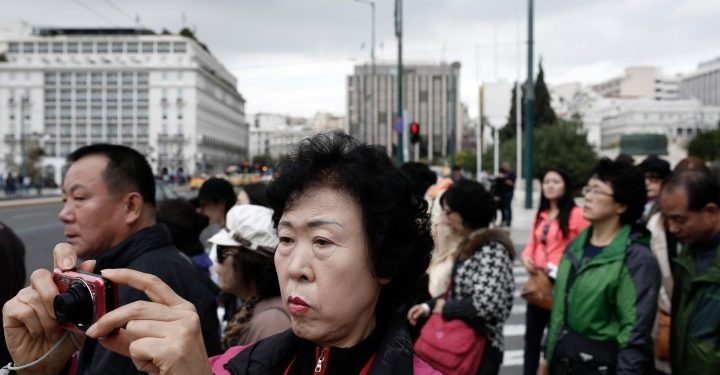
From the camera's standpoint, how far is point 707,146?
59.9 m

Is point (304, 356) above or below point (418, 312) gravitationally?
above

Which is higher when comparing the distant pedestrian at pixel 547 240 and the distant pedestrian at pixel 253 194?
the distant pedestrian at pixel 253 194

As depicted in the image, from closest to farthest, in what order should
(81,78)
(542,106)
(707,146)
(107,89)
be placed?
(707,146) < (542,106) < (81,78) < (107,89)

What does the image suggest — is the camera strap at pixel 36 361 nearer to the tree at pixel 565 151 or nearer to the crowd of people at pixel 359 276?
the crowd of people at pixel 359 276

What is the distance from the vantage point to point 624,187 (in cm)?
385

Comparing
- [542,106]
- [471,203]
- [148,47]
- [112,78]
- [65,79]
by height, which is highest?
[148,47]

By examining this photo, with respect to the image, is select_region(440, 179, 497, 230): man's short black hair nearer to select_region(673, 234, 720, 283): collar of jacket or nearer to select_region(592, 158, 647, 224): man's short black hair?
select_region(592, 158, 647, 224): man's short black hair

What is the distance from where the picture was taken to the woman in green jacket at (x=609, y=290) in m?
3.41

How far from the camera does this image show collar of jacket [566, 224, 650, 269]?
142 inches

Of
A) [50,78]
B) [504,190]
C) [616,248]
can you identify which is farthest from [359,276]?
[50,78]

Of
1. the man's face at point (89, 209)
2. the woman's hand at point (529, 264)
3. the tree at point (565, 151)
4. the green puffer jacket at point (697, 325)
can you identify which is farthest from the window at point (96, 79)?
the green puffer jacket at point (697, 325)

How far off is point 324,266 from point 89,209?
1646 millimetres

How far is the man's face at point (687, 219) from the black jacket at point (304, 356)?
8.04 ft

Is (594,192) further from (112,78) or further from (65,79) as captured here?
(65,79)
